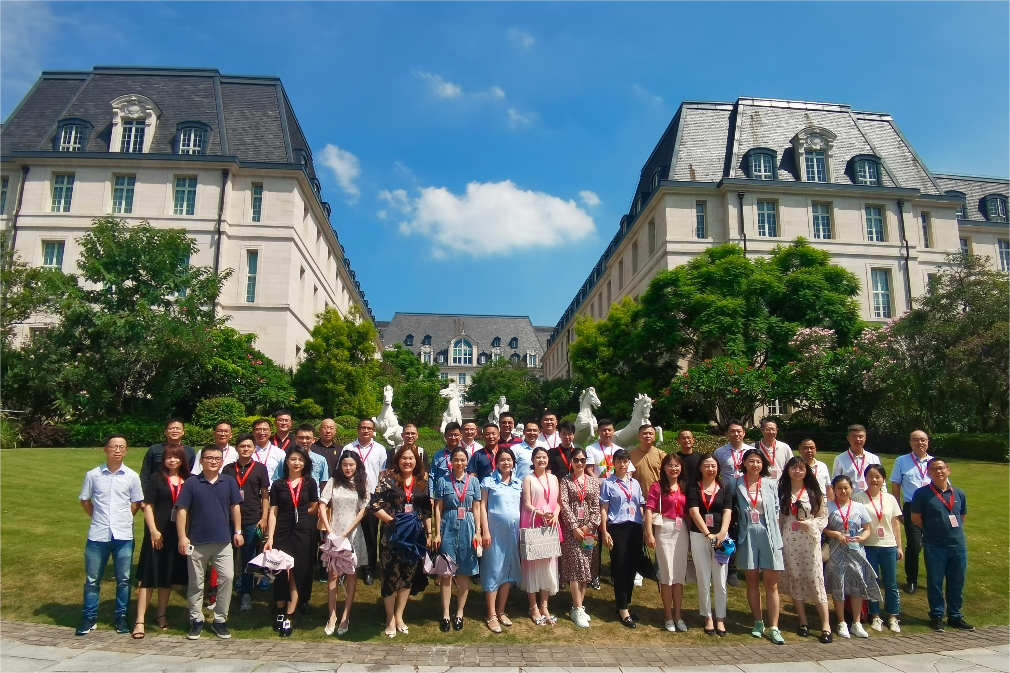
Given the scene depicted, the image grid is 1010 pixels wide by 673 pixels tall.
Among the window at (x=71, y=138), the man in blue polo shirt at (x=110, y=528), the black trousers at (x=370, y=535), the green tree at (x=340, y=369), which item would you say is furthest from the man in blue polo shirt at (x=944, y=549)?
the window at (x=71, y=138)

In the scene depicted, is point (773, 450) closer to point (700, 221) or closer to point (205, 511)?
point (205, 511)

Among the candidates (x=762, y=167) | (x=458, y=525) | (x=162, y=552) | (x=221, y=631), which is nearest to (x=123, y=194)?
(x=162, y=552)

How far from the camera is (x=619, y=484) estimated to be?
7.19 meters

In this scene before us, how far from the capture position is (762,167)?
121 ft

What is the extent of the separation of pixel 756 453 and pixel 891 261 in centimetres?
3539

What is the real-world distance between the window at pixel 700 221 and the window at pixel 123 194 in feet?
99.5

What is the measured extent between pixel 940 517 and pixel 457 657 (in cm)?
546

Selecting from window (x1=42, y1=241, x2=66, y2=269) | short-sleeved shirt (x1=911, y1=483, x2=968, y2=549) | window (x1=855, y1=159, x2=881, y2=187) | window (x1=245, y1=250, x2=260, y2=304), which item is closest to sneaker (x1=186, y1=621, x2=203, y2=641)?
short-sleeved shirt (x1=911, y1=483, x2=968, y2=549)

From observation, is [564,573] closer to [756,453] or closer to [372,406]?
[756,453]

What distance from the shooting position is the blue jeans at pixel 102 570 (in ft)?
21.0

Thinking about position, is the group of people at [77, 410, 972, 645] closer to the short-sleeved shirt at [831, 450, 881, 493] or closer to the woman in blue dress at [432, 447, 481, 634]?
the woman in blue dress at [432, 447, 481, 634]

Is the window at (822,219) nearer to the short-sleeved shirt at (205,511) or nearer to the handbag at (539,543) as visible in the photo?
the handbag at (539,543)

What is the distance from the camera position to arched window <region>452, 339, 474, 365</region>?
301 feet

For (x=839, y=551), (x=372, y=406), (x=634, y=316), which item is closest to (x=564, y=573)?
(x=839, y=551)
